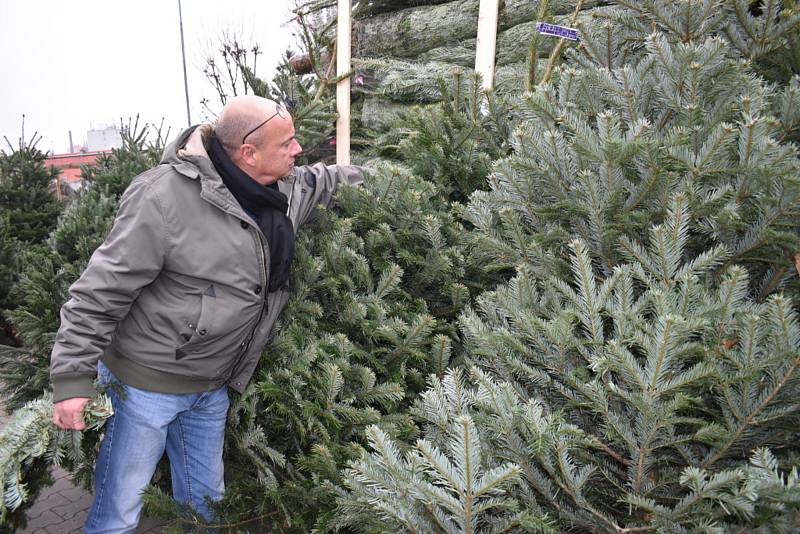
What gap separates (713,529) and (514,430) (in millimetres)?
491

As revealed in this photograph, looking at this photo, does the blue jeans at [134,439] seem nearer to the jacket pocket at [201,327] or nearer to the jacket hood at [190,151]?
the jacket pocket at [201,327]

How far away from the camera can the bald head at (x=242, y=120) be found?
2.27 metres

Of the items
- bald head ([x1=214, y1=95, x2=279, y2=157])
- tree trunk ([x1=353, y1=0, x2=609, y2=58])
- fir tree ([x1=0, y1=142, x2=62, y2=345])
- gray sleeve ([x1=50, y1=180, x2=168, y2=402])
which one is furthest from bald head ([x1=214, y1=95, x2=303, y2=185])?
fir tree ([x1=0, y1=142, x2=62, y2=345])

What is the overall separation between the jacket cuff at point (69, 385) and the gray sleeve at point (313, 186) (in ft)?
3.55

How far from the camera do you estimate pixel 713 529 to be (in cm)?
119

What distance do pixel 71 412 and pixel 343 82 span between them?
3.80 meters

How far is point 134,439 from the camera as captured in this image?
2.31m

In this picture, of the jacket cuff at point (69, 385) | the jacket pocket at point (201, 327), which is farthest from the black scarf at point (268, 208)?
the jacket cuff at point (69, 385)

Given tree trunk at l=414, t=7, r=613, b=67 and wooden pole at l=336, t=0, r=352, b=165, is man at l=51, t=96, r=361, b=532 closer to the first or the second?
tree trunk at l=414, t=7, r=613, b=67

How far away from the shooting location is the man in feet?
6.80

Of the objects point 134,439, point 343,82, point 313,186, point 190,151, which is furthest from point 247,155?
point 343,82

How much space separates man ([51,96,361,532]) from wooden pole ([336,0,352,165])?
2.66 metres

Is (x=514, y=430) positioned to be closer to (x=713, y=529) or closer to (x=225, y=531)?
(x=713, y=529)

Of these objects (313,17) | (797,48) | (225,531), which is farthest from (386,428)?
(313,17)
